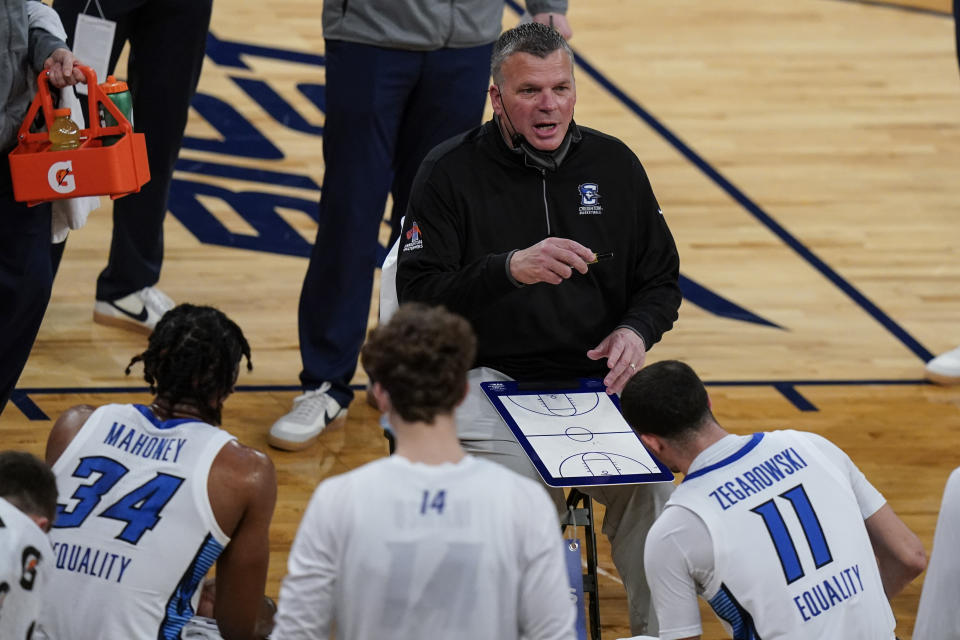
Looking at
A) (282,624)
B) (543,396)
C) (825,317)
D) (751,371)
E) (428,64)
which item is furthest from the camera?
(825,317)

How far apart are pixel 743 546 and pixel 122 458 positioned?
3.74 feet

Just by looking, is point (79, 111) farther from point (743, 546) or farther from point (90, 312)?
point (743, 546)

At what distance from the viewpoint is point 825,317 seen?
5781mm

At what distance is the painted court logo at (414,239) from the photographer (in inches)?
145

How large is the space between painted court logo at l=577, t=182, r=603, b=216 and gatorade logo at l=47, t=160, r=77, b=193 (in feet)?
4.29

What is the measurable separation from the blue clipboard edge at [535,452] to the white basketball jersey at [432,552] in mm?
851

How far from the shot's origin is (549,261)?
11.0ft

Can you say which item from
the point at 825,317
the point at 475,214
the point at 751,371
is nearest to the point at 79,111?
the point at 475,214

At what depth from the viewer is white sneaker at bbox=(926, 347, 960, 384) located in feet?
17.3

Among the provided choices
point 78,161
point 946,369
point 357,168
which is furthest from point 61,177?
point 946,369

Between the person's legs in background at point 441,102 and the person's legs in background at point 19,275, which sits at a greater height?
the person's legs in background at point 441,102

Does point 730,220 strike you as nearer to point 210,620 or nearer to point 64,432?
point 210,620

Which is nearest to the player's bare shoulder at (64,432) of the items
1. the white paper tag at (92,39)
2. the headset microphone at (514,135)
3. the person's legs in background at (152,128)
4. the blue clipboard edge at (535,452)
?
the blue clipboard edge at (535,452)

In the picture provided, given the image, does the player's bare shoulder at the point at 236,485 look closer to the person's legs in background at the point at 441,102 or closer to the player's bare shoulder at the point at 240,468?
the player's bare shoulder at the point at 240,468
